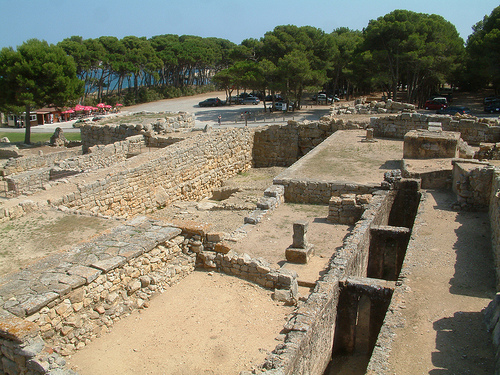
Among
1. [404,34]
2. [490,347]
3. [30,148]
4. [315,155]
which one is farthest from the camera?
[404,34]

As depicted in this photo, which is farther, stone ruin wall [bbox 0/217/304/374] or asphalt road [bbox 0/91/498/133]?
asphalt road [bbox 0/91/498/133]

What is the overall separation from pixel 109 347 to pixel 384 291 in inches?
175

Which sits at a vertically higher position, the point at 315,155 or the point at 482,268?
the point at 315,155

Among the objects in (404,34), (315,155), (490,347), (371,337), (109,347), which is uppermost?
(404,34)

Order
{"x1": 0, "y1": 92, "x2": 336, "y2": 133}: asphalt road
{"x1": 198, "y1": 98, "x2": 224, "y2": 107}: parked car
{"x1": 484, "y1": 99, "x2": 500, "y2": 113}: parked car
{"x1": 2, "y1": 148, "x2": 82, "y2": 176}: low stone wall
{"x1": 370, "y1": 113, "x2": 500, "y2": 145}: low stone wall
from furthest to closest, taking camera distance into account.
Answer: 1. {"x1": 198, "y1": 98, "x2": 224, "y2": 107}: parked car
2. {"x1": 0, "y1": 92, "x2": 336, "y2": 133}: asphalt road
3. {"x1": 484, "y1": 99, "x2": 500, "y2": 113}: parked car
4. {"x1": 2, "y1": 148, "x2": 82, "y2": 176}: low stone wall
5. {"x1": 370, "y1": 113, "x2": 500, "y2": 145}: low stone wall

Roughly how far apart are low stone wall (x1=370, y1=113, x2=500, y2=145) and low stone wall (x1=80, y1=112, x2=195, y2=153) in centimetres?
943

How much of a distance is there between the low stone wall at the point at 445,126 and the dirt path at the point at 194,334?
13951 millimetres

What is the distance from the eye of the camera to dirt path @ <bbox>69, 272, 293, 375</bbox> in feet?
18.9

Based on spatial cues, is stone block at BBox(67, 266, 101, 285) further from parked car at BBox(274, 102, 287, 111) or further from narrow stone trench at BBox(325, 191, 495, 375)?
parked car at BBox(274, 102, 287, 111)

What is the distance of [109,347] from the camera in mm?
6113

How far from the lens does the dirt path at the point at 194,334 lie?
226 inches

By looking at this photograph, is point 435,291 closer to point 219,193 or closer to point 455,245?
point 455,245

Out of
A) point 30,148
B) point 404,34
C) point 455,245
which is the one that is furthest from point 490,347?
point 404,34

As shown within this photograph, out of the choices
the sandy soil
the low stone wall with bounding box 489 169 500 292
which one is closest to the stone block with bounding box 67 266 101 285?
the sandy soil
